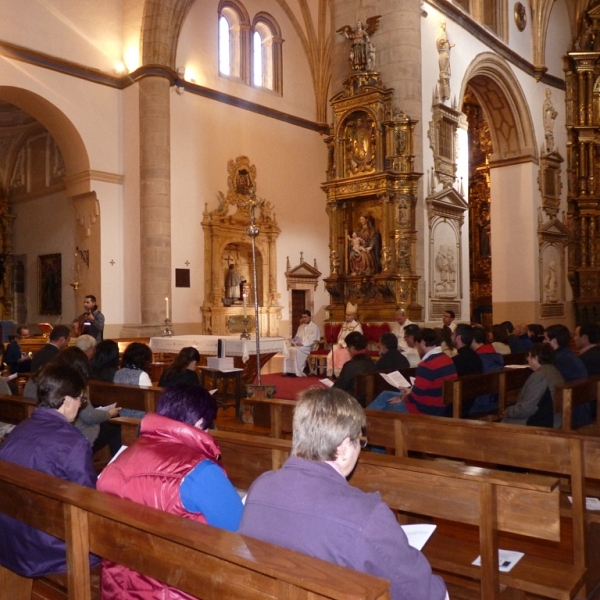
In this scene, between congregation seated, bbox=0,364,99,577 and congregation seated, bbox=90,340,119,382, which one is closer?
congregation seated, bbox=0,364,99,577

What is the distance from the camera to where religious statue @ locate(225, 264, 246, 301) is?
17859 millimetres

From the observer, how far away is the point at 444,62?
14.0m

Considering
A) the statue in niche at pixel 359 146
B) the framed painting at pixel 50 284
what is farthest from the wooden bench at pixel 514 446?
the framed painting at pixel 50 284

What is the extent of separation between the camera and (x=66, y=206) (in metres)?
17.9

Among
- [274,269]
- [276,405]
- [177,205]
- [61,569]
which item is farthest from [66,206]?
[61,569]

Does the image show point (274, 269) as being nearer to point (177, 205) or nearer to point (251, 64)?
point (177, 205)

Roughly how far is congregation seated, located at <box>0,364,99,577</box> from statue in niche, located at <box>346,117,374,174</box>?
10.9 meters

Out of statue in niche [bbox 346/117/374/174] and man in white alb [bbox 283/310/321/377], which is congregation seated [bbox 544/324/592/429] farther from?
statue in niche [bbox 346/117/374/174]

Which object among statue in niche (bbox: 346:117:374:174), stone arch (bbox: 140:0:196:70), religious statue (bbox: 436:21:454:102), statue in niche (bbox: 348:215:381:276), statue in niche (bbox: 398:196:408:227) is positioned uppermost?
stone arch (bbox: 140:0:196:70)

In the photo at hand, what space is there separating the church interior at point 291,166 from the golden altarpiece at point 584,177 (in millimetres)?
63

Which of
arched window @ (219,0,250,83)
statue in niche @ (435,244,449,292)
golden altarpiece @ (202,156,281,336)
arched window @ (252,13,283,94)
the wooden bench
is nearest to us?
the wooden bench

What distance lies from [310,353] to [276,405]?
8.64 metres

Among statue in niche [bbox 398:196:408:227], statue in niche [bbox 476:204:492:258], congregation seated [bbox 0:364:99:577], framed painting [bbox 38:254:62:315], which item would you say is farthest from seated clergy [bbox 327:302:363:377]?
statue in niche [bbox 476:204:492:258]

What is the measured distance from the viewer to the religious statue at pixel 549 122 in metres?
18.9
